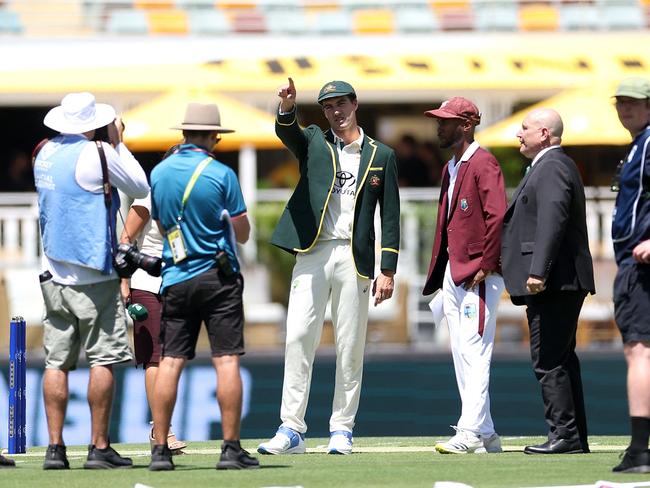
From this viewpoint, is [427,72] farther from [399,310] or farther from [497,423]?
[497,423]

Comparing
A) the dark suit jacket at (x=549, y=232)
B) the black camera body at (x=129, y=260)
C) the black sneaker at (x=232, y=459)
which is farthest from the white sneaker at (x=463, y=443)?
the black camera body at (x=129, y=260)

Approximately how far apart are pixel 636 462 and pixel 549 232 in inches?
63.0

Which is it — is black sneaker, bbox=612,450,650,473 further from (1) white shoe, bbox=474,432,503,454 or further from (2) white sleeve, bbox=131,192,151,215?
(2) white sleeve, bbox=131,192,151,215

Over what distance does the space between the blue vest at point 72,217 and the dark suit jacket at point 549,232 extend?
7.77 feet

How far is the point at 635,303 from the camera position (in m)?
8.03

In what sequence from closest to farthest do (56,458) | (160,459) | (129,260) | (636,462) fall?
(636,462), (160,459), (129,260), (56,458)

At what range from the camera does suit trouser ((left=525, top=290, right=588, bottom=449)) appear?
30.3ft

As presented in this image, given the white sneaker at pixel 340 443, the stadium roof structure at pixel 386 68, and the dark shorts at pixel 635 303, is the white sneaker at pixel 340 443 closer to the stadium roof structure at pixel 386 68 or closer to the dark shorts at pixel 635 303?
the dark shorts at pixel 635 303

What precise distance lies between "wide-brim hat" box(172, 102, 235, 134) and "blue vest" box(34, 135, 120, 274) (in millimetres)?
572

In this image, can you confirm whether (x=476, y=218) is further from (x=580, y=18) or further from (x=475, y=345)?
(x=580, y=18)

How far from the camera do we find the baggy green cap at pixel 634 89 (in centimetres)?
817

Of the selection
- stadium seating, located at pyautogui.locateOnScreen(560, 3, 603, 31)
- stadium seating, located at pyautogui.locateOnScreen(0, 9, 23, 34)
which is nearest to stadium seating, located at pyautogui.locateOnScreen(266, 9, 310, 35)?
stadium seating, located at pyautogui.locateOnScreen(0, 9, 23, 34)

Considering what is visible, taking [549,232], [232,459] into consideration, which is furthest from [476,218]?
[232,459]

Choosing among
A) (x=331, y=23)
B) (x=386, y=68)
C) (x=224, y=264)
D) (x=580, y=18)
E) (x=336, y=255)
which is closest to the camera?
(x=224, y=264)
